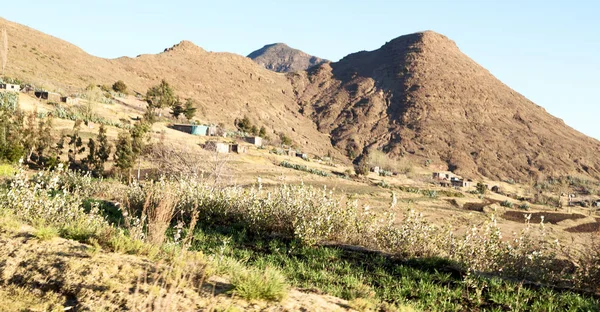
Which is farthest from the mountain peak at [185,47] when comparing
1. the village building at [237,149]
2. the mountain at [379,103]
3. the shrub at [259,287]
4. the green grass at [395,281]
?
the shrub at [259,287]

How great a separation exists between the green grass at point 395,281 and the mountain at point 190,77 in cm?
5028

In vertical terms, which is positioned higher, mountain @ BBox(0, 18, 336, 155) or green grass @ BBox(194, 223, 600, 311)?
mountain @ BBox(0, 18, 336, 155)

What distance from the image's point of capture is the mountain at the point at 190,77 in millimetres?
60406

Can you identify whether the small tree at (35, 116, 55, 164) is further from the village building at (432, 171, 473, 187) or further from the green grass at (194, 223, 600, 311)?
the village building at (432, 171, 473, 187)

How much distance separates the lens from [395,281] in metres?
5.97

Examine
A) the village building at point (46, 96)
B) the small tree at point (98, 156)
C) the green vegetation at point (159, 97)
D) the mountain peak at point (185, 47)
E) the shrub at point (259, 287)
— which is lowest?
the small tree at point (98, 156)

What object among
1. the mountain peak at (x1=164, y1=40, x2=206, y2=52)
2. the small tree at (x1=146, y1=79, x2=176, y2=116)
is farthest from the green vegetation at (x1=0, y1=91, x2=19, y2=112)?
the mountain peak at (x1=164, y1=40, x2=206, y2=52)

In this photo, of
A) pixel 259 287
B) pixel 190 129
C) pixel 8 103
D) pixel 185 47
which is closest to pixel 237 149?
pixel 190 129

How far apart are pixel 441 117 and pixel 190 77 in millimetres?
52617

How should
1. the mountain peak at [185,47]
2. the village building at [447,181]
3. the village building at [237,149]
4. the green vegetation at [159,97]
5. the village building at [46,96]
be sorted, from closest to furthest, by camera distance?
the village building at [46,96] < the village building at [237,149] < the green vegetation at [159,97] < the village building at [447,181] < the mountain peak at [185,47]

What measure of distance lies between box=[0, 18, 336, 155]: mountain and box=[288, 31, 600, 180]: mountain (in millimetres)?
8331

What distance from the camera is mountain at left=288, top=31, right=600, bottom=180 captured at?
7969cm

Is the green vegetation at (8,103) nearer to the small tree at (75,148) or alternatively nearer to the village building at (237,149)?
the small tree at (75,148)

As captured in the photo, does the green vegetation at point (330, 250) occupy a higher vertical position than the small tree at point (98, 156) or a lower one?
higher
